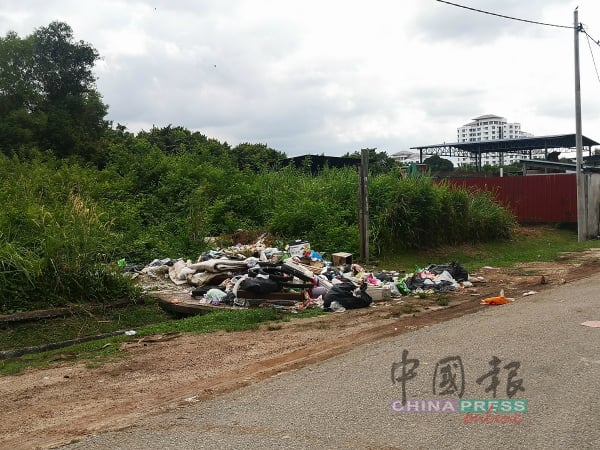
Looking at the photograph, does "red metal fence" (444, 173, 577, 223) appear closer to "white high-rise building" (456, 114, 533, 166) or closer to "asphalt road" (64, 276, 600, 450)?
"asphalt road" (64, 276, 600, 450)

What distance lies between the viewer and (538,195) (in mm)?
26281

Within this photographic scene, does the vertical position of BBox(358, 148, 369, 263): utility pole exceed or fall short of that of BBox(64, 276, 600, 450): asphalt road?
it exceeds it

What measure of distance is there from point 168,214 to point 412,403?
47.8ft

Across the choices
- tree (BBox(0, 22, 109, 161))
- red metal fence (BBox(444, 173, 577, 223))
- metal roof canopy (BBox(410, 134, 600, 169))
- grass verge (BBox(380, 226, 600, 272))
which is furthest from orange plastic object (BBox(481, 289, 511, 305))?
metal roof canopy (BBox(410, 134, 600, 169))

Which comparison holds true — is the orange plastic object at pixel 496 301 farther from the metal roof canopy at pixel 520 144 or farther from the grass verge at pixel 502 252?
the metal roof canopy at pixel 520 144

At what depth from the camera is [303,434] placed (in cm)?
410

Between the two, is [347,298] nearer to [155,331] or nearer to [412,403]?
[155,331]

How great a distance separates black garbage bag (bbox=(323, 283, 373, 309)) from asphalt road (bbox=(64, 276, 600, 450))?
2590 mm

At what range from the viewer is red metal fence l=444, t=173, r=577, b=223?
25.7m

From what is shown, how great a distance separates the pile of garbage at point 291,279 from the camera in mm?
9969

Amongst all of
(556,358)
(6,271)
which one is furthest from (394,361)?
(6,271)

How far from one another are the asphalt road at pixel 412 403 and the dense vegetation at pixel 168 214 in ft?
18.8

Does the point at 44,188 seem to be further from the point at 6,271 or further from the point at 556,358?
the point at 556,358

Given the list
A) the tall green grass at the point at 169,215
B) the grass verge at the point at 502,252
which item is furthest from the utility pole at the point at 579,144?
the tall green grass at the point at 169,215
